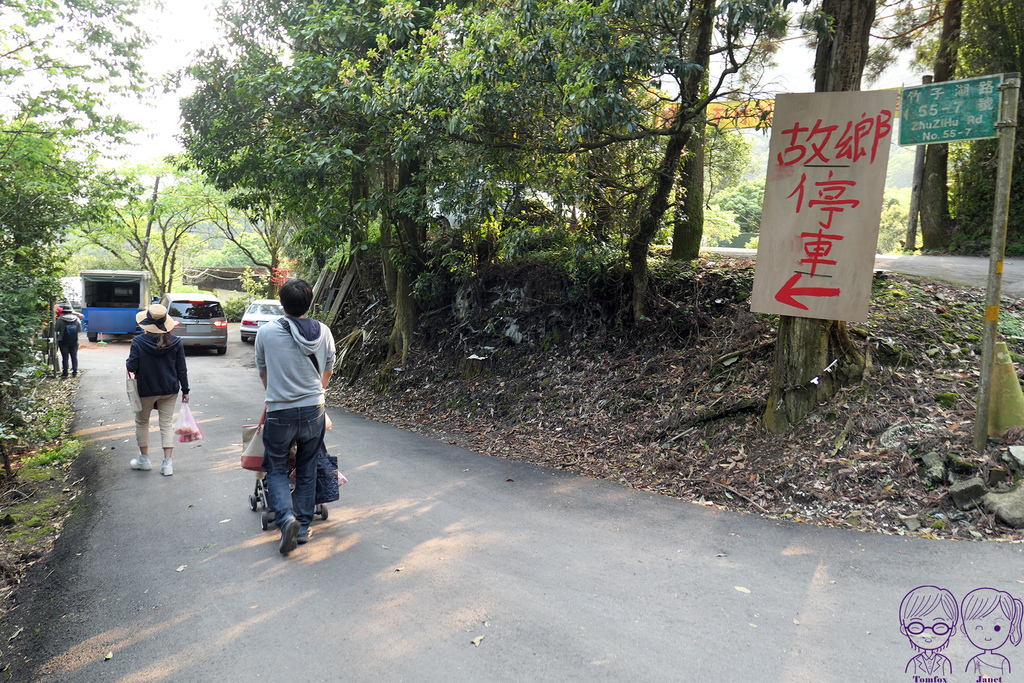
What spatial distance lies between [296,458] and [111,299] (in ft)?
74.9

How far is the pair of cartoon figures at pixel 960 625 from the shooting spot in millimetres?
3215

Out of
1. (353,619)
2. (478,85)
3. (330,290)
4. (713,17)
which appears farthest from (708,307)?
(330,290)

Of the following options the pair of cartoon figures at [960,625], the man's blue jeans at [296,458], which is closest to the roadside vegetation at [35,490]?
the man's blue jeans at [296,458]

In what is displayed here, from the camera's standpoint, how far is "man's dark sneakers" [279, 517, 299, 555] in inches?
181

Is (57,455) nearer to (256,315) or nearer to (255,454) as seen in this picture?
(255,454)

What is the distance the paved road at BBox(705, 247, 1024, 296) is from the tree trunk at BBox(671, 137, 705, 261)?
3.65 ft

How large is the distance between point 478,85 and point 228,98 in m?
7.65

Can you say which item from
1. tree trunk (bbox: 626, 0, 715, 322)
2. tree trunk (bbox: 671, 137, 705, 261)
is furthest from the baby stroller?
tree trunk (bbox: 671, 137, 705, 261)

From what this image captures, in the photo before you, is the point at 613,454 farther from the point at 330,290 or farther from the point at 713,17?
the point at 330,290

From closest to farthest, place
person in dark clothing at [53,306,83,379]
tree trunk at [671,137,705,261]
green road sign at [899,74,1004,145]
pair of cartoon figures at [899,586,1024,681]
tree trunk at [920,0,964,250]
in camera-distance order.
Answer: pair of cartoon figures at [899,586,1024,681], green road sign at [899,74,1004,145], tree trunk at [671,137,705,261], person in dark clothing at [53,306,83,379], tree trunk at [920,0,964,250]

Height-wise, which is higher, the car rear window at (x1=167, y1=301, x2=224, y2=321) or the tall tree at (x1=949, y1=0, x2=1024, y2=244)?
the tall tree at (x1=949, y1=0, x2=1024, y2=244)

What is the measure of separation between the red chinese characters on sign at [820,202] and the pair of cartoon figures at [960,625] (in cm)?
294

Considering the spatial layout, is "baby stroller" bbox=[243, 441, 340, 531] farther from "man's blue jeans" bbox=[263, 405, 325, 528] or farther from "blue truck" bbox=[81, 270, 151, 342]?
"blue truck" bbox=[81, 270, 151, 342]

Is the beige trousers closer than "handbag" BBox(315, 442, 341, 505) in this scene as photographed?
No
